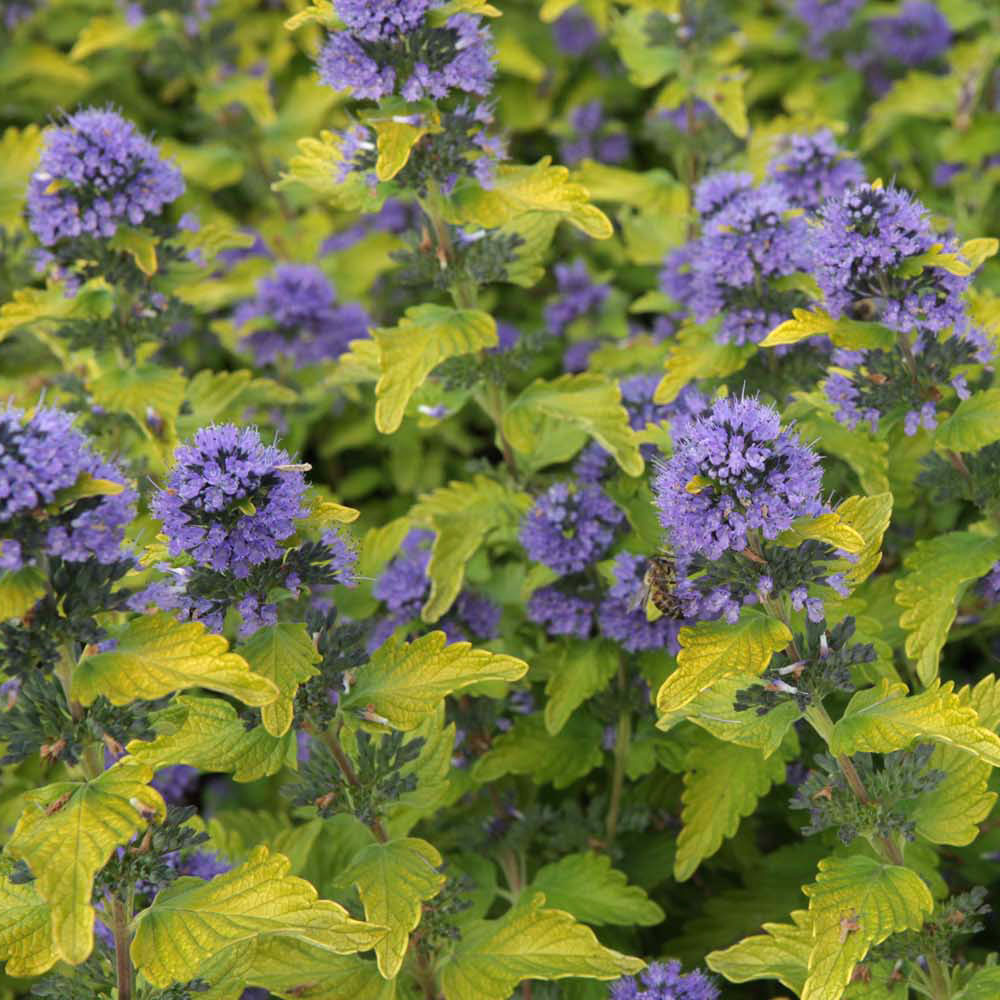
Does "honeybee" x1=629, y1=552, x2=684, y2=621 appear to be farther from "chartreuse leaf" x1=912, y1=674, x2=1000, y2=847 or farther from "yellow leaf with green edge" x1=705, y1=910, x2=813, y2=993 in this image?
"yellow leaf with green edge" x1=705, y1=910, x2=813, y2=993

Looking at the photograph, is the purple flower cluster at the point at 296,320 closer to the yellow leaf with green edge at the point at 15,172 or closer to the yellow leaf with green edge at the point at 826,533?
the yellow leaf with green edge at the point at 15,172

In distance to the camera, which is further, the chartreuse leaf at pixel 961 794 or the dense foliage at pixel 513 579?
the chartreuse leaf at pixel 961 794

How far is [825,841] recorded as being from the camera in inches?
156

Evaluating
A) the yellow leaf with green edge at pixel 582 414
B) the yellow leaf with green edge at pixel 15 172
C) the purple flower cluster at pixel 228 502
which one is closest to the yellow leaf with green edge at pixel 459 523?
the yellow leaf with green edge at pixel 582 414

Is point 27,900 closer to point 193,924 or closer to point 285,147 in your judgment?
point 193,924

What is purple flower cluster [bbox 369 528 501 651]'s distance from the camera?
4.31 metres

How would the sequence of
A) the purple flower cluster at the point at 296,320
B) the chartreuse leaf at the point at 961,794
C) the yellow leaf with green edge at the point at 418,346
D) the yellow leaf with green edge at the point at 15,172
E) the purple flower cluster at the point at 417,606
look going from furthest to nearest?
1. the purple flower cluster at the point at 296,320
2. the yellow leaf with green edge at the point at 15,172
3. the purple flower cluster at the point at 417,606
4. the yellow leaf with green edge at the point at 418,346
5. the chartreuse leaf at the point at 961,794

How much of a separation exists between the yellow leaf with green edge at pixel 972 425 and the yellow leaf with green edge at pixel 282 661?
192 centimetres

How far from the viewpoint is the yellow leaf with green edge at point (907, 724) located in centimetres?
281

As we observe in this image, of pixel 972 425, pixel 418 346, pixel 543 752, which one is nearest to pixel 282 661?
pixel 418 346

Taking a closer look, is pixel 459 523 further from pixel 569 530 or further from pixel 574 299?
pixel 574 299

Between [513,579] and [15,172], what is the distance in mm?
3329

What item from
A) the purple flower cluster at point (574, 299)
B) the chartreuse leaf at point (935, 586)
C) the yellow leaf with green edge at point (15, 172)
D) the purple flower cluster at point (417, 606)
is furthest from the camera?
the purple flower cluster at point (574, 299)

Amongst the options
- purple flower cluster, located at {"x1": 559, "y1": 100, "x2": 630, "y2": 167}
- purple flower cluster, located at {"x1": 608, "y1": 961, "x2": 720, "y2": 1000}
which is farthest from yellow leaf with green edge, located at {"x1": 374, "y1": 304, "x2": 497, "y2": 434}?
purple flower cluster, located at {"x1": 559, "y1": 100, "x2": 630, "y2": 167}
